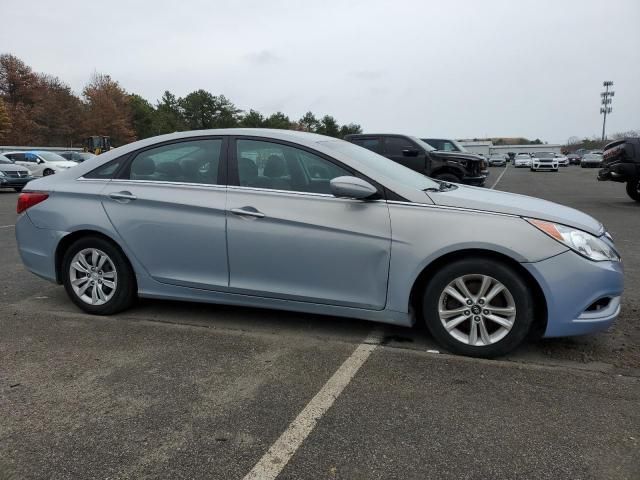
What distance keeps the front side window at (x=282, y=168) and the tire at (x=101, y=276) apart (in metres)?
1.31

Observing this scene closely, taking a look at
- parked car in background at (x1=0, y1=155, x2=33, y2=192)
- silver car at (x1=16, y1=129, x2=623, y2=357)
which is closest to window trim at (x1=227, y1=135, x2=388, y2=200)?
silver car at (x1=16, y1=129, x2=623, y2=357)

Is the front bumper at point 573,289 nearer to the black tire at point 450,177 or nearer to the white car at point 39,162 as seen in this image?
the black tire at point 450,177

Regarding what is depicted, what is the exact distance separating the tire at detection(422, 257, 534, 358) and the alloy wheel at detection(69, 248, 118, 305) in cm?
266

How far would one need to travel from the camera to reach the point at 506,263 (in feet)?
11.4

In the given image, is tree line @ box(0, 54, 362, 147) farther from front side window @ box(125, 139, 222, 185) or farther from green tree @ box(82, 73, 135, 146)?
front side window @ box(125, 139, 222, 185)

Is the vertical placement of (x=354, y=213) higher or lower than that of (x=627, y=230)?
higher

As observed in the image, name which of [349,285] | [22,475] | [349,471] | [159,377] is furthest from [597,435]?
[22,475]

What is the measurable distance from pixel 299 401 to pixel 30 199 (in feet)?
10.6

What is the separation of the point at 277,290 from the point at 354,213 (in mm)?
829

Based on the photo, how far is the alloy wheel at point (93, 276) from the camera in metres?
4.49

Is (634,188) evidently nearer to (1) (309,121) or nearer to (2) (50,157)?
(2) (50,157)

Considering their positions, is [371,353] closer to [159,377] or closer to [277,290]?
[277,290]

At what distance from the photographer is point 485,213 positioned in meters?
3.51

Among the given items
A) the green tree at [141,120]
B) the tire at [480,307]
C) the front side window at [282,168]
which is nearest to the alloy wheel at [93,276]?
the front side window at [282,168]
